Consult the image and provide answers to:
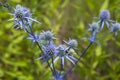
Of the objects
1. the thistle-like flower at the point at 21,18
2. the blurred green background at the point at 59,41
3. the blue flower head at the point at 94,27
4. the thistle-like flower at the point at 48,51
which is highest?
the blurred green background at the point at 59,41

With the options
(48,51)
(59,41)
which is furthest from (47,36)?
(59,41)

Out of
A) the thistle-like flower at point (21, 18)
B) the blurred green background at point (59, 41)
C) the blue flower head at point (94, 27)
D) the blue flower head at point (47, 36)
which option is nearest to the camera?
the thistle-like flower at point (21, 18)

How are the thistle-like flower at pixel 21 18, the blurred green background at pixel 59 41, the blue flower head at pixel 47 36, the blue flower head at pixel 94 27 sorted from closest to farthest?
the thistle-like flower at pixel 21 18 → the blue flower head at pixel 47 36 → the blue flower head at pixel 94 27 → the blurred green background at pixel 59 41

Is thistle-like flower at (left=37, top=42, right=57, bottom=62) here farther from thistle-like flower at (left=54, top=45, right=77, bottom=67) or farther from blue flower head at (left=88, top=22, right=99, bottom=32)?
blue flower head at (left=88, top=22, right=99, bottom=32)

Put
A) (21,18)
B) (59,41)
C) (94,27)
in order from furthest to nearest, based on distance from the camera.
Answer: (59,41)
(94,27)
(21,18)

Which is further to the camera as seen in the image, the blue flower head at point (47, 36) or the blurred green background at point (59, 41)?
the blurred green background at point (59, 41)

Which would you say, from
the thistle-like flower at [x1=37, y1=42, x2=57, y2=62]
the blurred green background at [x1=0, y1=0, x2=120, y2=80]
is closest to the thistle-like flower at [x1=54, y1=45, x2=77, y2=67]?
the thistle-like flower at [x1=37, y1=42, x2=57, y2=62]

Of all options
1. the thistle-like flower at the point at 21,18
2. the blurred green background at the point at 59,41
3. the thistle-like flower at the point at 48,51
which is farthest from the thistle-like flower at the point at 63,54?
the blurred green background at the point at 59,41

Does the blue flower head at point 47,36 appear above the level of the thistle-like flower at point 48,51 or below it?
above

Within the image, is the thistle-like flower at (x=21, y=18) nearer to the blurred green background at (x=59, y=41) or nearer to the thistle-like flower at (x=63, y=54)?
the thistle-like flower at (x=63, y=54)

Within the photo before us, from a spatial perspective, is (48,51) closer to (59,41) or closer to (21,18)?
(21,18)

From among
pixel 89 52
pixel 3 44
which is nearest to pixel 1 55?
pixel 3 44
